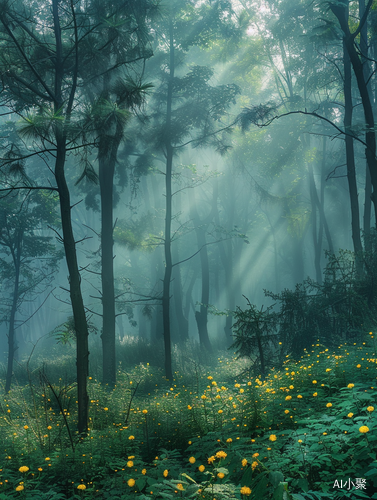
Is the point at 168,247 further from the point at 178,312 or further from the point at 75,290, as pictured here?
the point at 178,312

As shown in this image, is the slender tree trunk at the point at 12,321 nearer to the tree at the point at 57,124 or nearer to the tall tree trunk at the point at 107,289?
the tall tree trunk at the point at 107,289

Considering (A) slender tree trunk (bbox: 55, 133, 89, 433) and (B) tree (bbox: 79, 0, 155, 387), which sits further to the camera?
(B) tree (bbox: 79, 0, 155, 387)

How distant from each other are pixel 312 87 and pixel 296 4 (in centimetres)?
419

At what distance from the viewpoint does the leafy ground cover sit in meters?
2.53

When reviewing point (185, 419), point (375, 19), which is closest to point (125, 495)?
point (185, 419)

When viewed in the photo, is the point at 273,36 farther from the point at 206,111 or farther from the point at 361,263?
the point at 361,263

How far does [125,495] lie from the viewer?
274 centimetres

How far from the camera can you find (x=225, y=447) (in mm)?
3389

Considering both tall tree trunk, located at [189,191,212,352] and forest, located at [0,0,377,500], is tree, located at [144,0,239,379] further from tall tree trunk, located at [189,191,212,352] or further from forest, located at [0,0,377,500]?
tall tree trunk, located at [189,191,212,352]

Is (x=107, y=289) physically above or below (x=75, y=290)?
above

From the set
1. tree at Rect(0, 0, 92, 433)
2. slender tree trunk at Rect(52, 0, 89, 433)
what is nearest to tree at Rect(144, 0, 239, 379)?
tree at Rect(0, 0, 92, 433)

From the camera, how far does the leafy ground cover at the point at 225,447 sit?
2533 millimetres

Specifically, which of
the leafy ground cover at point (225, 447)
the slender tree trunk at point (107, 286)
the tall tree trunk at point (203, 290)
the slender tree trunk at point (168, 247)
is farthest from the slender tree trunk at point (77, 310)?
the tall tree trunk at point (203, 290)

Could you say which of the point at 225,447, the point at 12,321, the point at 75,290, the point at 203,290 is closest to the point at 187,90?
the point at 75,290
